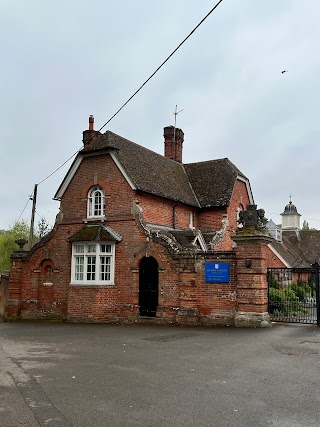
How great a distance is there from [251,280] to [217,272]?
1.42 metres

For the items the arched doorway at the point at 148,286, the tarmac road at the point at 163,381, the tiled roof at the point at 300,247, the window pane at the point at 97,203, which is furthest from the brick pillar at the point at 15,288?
the tiled roof at the point at 300,247

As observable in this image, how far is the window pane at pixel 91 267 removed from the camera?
19.0 metres

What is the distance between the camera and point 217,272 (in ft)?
52.2

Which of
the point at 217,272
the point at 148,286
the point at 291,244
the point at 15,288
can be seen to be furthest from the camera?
the point at 291,244

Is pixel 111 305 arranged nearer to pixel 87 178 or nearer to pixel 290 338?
pixel 87 178

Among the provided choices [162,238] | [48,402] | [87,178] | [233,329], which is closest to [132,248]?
[162,238]

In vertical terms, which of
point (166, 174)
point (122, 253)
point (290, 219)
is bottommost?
point (122, 253)

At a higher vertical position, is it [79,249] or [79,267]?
[79,249]

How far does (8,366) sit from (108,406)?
3.88m

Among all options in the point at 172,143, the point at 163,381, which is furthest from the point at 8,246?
the point at 163,381

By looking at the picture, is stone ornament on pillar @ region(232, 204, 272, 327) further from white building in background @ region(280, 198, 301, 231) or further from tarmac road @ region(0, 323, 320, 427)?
white building in background @ region(280, 198, 301, 231)

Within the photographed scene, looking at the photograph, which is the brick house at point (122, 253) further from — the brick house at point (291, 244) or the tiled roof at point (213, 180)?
the brick house at point (291, 244)

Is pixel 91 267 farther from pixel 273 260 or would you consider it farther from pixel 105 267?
pixel 273 260

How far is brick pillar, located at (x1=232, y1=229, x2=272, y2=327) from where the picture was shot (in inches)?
584
